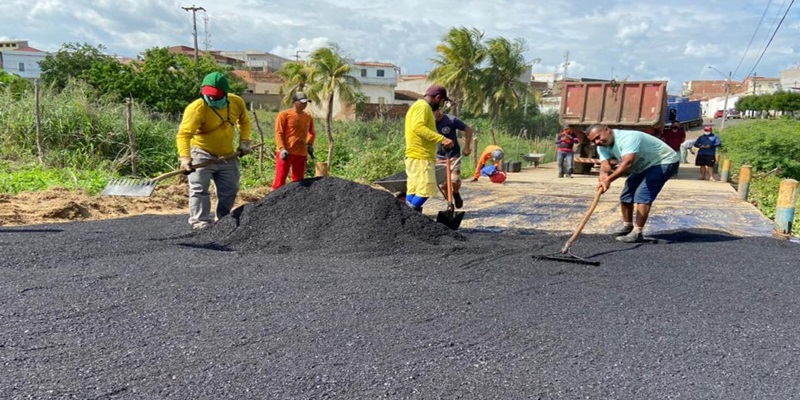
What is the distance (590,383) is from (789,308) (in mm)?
1955

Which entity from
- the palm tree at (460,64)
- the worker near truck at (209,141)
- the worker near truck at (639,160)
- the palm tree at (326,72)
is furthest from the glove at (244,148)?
the palm tree at (460,64)

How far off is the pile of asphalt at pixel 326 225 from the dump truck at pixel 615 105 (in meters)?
8.36

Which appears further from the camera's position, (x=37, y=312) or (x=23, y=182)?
(x=23, y=182)

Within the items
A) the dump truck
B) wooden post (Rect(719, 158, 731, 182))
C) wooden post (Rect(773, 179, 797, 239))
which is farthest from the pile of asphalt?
wooden post (Rect(719, 158, 731, 182))

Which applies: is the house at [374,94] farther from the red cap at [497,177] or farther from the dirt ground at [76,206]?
the dirt ground at [76,206]

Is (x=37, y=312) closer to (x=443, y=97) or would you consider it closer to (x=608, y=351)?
(x=608, y=351)

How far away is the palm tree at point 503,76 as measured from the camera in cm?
3297

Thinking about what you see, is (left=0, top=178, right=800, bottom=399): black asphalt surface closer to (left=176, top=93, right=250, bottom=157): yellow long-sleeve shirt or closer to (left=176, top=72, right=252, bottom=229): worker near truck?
(left=176, top=72, right=252, bottom=229): worker near truck

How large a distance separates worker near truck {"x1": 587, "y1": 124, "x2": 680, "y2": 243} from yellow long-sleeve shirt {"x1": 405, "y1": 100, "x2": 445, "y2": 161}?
1435 mm

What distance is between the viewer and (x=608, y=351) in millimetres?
2746

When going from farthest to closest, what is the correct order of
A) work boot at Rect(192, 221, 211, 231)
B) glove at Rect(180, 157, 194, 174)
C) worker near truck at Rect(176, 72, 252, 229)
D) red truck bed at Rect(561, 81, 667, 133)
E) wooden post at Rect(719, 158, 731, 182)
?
1. red truck bed at Rect(561, 81, 667, 133)
2. wooden post at Rect(719, 158, 731, 182)
3. work boot at Rect(192, 221, 211, 231)
4. worker near truck at Rect(176, 72, 252, 229)
5. glove at Rect(180, 157, 194, 174)

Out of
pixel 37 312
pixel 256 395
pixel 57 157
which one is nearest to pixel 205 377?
pixel 256 395

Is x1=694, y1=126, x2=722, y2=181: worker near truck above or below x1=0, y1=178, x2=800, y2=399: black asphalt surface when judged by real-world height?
above

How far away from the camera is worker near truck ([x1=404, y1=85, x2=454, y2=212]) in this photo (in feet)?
16.7
